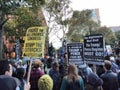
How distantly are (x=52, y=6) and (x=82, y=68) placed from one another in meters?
40.3

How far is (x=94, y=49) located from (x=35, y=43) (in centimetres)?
209

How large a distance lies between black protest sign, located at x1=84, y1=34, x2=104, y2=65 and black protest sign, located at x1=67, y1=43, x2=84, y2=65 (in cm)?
57

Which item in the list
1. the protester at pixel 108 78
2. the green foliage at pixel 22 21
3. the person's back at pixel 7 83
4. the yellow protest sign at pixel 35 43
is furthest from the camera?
the green foliage at pixel 22 21

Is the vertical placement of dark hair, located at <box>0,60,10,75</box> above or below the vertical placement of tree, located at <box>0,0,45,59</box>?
below

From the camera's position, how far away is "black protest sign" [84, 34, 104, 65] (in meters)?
10.3

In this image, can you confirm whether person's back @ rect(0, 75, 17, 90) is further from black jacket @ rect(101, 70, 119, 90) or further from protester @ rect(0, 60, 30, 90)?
black jacket @ rect(101, 70, 119, 90)

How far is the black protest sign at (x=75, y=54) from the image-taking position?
38.6 ft

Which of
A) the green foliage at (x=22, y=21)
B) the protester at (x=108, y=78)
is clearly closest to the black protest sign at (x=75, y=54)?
the protester at (x=108, y=78)

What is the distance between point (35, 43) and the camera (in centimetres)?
908

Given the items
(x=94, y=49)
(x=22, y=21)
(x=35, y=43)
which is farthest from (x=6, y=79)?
(x=22, y=21)

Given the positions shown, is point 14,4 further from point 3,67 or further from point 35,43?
point 3,67

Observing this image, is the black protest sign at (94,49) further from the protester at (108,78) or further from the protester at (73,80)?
the protester at (73,80)

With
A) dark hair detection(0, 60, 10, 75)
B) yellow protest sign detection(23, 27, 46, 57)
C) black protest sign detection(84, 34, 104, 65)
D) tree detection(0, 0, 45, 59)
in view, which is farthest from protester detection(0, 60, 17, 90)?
tree detection(0, 0, 45, 59)

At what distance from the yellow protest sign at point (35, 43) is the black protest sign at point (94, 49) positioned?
1714 millimetres
